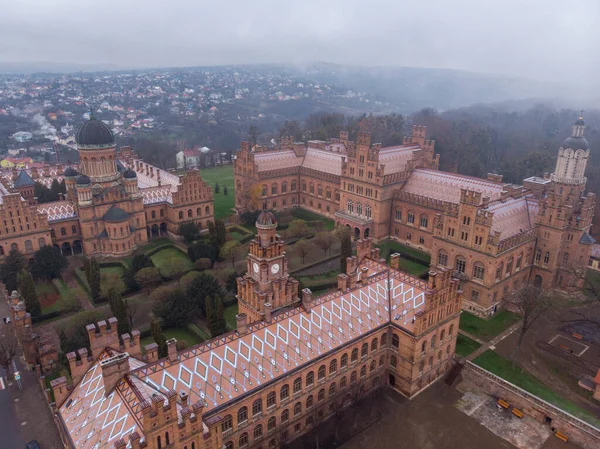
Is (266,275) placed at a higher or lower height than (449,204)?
lower

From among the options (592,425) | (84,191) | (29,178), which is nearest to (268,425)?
(592,425)

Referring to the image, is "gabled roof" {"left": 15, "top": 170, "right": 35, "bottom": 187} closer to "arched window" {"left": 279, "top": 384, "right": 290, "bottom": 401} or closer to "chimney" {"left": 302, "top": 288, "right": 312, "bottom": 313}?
"chimney" {"left": 302, "top": 288, "right": 312, "bottom": 313}

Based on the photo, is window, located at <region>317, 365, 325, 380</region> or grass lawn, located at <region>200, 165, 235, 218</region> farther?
grass lawn, located at <region>200, 165, 235, 218</region>

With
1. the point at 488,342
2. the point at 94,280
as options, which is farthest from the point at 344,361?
the point at 94,280

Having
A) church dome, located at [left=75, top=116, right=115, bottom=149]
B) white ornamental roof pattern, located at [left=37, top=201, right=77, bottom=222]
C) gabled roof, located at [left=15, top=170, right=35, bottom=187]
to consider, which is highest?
church dome, located at [left=75, top=116, right=115, bottom=149]

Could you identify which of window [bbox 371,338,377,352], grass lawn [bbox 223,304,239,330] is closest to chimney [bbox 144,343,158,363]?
window [bbox 371,338,377,352]

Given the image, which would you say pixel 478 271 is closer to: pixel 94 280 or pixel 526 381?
pixel 526 381
